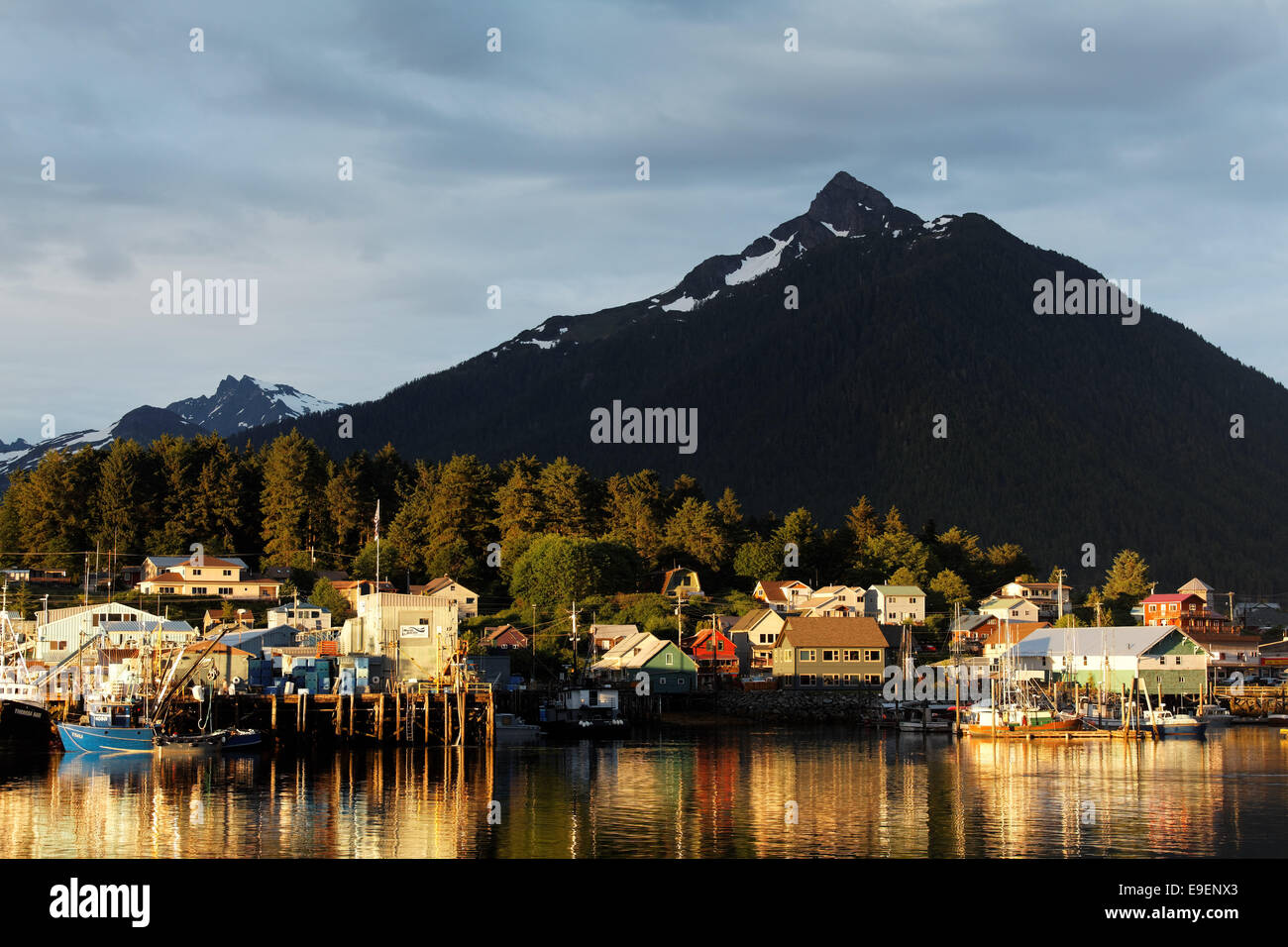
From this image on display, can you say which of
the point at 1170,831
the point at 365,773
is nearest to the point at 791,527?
the point at 365,773

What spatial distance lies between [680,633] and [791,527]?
3483 centimetres

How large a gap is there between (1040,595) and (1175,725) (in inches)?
2429

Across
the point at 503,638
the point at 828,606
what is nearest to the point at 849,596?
the point at 828,606

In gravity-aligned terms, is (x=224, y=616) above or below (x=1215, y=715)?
above

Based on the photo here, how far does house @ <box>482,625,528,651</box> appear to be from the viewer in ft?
344

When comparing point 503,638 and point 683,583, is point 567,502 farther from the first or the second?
point 503,638

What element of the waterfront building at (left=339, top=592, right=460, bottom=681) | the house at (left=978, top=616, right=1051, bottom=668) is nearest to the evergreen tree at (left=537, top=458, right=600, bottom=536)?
the house at (left=978, top=616, right=1051, bottom=668)

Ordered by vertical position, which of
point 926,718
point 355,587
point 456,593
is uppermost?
point 355,587

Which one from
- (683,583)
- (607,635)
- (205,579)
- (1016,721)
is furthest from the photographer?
(683,583)

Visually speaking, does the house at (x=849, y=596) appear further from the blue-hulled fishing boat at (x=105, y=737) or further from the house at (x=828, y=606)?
the blue-hulled fishing boat at (x=105, y=737)

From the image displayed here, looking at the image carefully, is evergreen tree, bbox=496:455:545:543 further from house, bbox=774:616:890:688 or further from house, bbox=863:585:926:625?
house, bbox=774:616:890:688

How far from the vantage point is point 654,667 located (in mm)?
103812
